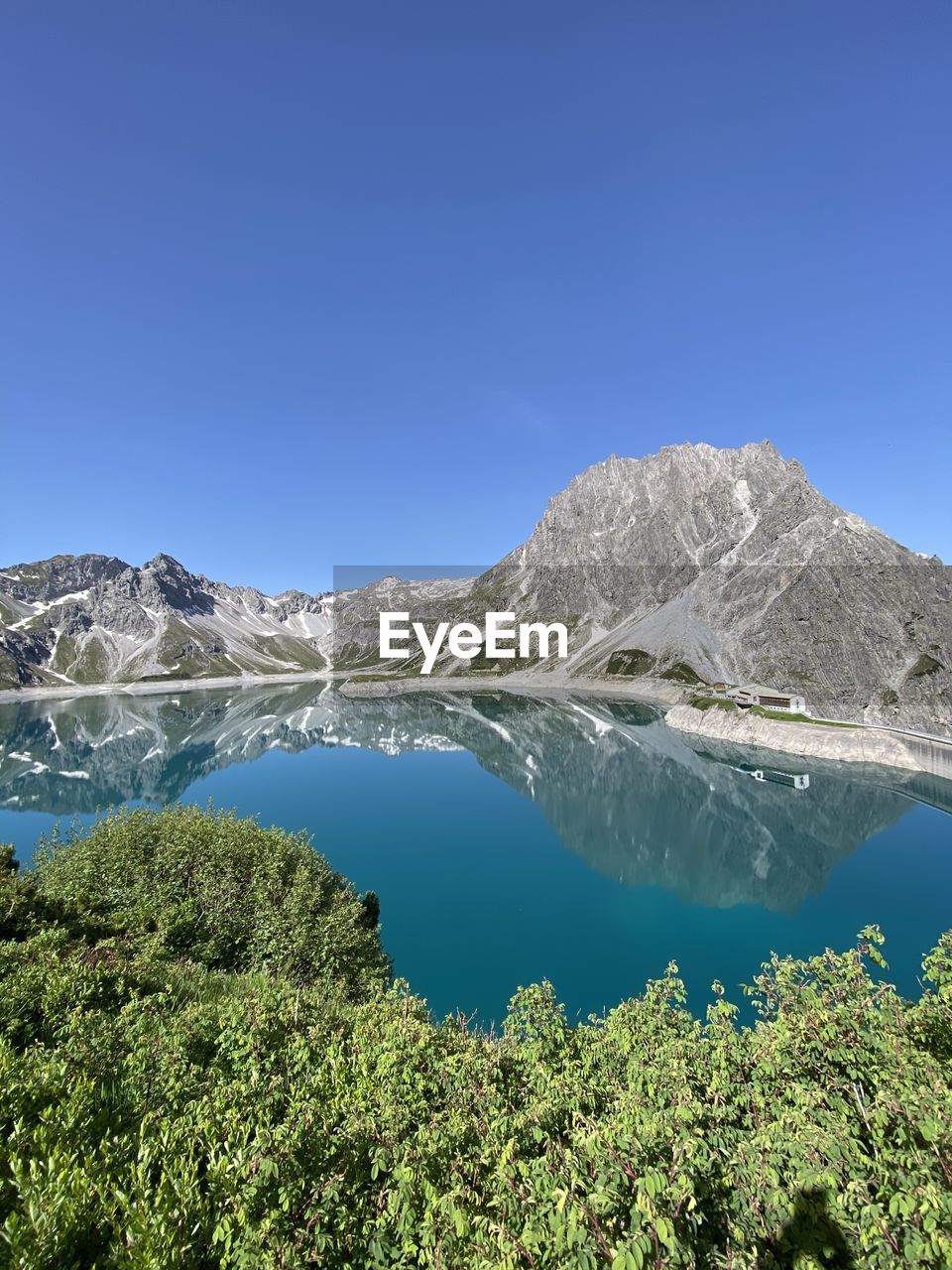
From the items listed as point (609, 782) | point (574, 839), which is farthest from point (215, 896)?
point (609, 782)

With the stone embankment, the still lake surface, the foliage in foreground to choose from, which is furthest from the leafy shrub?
the stone embankment

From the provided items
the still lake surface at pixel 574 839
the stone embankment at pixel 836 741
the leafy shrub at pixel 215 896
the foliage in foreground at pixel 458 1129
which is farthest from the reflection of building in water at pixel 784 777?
the foliage in foreground at pixel 458 1129

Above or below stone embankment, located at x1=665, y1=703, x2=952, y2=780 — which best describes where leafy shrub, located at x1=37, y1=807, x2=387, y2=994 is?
above

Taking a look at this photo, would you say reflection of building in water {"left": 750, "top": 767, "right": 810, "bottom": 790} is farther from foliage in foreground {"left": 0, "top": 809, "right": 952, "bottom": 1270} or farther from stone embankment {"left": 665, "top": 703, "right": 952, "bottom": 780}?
foliage in foreground {"left": 0, "top": 809, "right": 952, "bottom": 1270}

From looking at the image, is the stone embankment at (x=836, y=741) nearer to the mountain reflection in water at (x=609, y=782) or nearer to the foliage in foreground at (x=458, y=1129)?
the mountain reflection in water at (x=609, y=782)

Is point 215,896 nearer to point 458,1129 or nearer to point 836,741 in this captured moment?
point 458,1129

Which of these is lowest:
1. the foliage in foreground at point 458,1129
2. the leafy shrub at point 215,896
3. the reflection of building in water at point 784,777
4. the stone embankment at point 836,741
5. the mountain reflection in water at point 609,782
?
the mountain reflection in water at point 609,782
